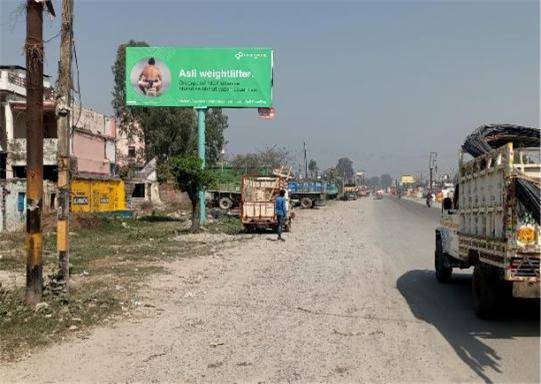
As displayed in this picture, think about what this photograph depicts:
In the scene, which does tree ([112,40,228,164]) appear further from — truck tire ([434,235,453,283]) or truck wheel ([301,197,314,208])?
truck tire ([434,235,453,283])

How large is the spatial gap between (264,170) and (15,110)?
16.7 m

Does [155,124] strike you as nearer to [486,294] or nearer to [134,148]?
[134,148]

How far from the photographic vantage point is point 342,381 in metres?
5.71

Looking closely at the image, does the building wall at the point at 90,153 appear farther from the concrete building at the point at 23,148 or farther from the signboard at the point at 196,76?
the signboard at the point at 196,76

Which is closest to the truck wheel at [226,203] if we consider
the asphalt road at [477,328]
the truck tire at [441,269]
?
the asphalt road at [477,328]

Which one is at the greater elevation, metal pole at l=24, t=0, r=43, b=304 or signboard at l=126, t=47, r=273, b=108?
signboard at l=126, t=47, r=273, b=108

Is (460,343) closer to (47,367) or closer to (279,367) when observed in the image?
(279,367)

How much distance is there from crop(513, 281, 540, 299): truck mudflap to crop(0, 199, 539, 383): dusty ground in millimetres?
549

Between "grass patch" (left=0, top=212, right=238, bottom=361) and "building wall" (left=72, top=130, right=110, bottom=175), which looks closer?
"grass patch" (left=0, top=212, right=238, bottom=361)

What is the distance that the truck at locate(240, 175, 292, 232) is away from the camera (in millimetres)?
25875

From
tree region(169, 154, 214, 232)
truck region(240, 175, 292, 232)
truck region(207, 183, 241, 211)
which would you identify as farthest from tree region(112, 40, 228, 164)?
tree region(169, 154, 214, 232)

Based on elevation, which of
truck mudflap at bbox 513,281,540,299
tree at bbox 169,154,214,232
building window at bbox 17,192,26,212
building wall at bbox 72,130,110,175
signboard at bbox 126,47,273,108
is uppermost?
signboard at bbox 126,47,273,108

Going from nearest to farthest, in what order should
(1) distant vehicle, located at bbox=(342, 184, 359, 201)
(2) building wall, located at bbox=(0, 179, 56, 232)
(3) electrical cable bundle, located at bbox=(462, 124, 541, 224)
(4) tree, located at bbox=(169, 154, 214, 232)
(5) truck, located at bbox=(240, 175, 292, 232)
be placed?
(3) electrical cable bundle, located at bbox=(462, 124, 541, 224), (2) building wall, located at bbox=(0, 179, 56, 232), (4) tree, located at bbox=(169, 154, 214, 232), (5) truck, located at bbox=(240, 175, 292, 232), (1) distant vehicle, located at bbox=(342, 184, 359, 201)

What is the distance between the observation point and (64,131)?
9891 mm
